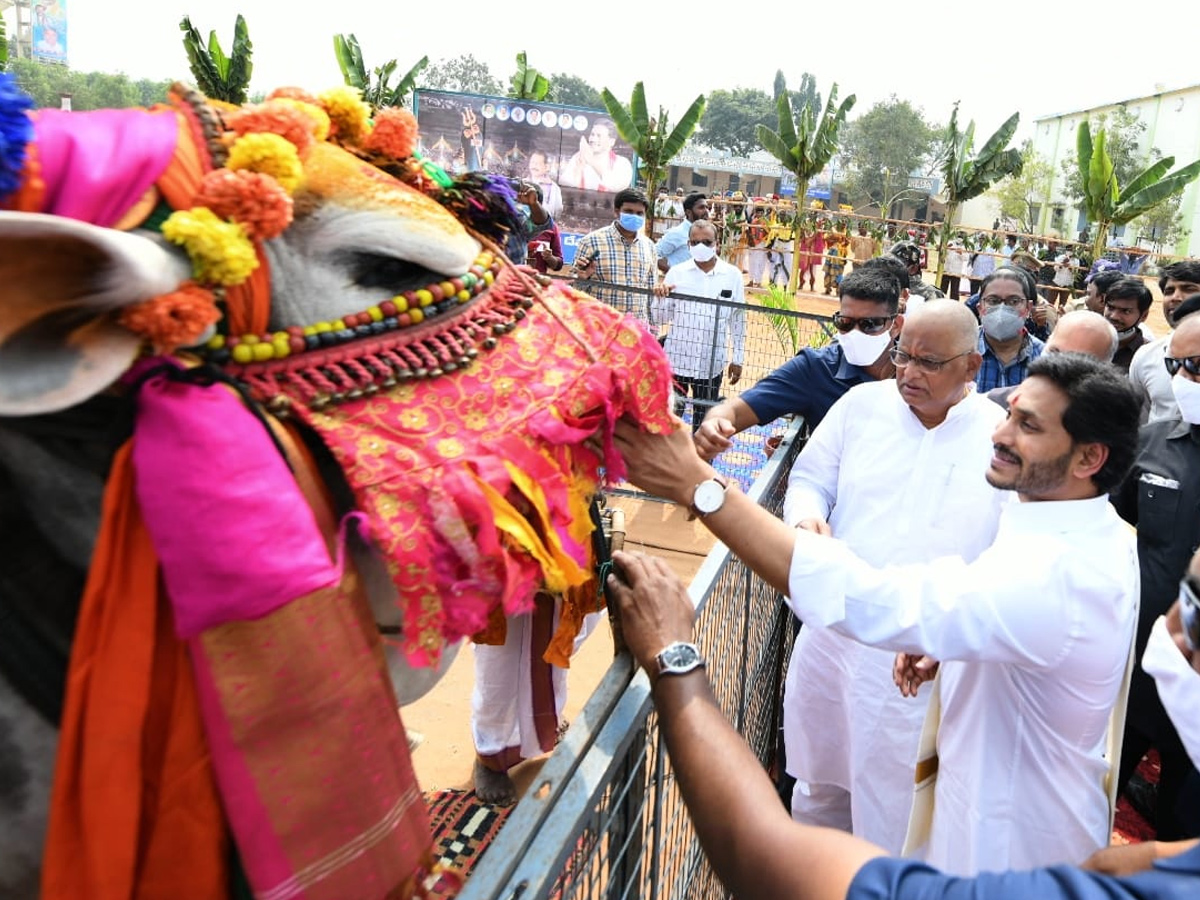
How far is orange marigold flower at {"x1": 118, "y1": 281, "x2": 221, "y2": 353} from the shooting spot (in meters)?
1.08

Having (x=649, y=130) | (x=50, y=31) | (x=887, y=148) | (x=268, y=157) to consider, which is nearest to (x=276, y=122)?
(x=268, y=157)

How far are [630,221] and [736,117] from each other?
86.9 meters

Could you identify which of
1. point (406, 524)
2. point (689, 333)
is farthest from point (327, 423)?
point (689, 333)

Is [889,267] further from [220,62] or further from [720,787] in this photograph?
[220,62]

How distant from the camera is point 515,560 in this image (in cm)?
126

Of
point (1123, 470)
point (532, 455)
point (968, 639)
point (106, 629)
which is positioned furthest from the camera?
point (1123, 470)

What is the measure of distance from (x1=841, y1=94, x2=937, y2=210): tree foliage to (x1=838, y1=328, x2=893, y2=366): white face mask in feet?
177

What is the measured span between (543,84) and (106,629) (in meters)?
24.8

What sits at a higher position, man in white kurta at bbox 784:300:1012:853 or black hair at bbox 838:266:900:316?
black hair at bbox 838:266:900:316

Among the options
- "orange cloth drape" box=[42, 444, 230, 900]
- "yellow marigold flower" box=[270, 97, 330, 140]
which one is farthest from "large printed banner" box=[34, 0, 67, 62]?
"orange cloth drape" box=[42, 444, 230, 900]

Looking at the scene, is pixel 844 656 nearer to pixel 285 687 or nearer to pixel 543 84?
pixel 285 687

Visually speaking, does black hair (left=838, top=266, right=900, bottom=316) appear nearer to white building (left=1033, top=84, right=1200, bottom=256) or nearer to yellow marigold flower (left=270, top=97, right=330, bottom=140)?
yellow marigold flower (left=270, top=97, right=330, bottom=140)

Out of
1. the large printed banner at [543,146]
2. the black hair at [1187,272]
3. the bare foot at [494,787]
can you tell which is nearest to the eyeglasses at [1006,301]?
the black hair at [1187,272]

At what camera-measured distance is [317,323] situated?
51.2 inches
